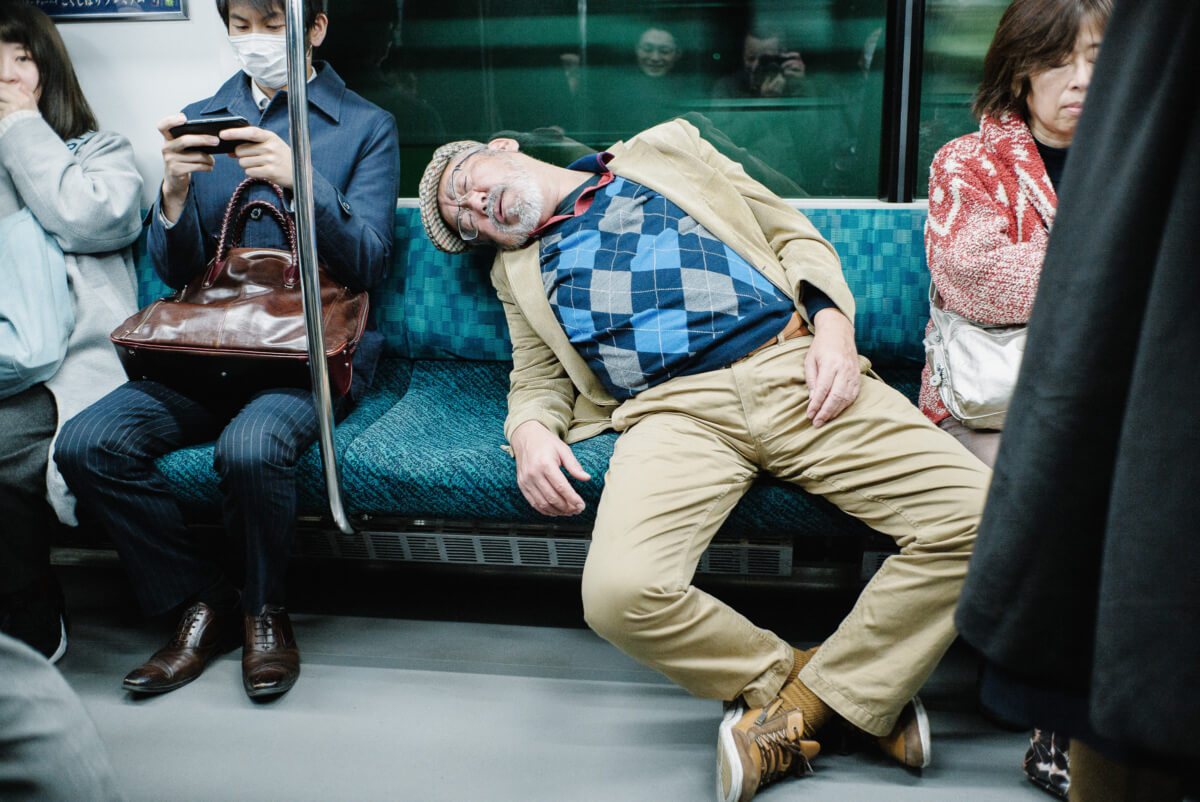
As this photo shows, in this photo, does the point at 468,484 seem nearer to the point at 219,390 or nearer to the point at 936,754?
the point at 219,390

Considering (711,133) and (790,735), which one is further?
(711,133)

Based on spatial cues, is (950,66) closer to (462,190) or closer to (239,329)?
(462,190)

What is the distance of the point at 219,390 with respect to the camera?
221cm

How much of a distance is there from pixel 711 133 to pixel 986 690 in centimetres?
234

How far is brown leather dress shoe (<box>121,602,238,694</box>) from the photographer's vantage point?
6.70ft

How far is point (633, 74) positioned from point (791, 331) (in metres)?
1.29

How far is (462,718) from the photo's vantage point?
1970 mm

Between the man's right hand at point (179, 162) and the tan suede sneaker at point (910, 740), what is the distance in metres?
1.92

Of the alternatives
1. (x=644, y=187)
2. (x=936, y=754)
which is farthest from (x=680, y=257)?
(x=936, y=754)

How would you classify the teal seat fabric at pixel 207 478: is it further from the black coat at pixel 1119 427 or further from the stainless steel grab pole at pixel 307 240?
the black coat at pixel 1119 427

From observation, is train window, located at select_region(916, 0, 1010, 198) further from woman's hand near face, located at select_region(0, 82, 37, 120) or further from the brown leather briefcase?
woman's hand near face, located at select_region(0, 82, 37, 120)

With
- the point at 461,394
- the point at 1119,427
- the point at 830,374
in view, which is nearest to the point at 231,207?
the point at 461,394

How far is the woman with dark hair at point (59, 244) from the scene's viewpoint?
7.04ft

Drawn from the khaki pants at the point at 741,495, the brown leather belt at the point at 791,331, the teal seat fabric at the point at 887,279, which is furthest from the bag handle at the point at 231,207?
the teal seat fabric at the point at 887,279
